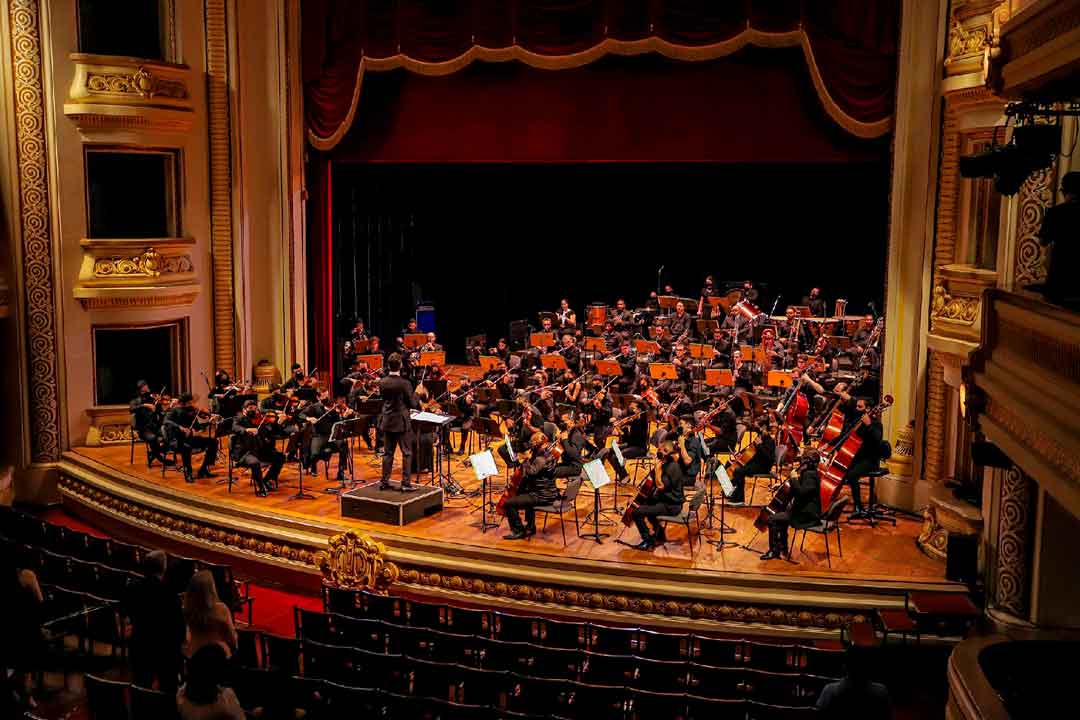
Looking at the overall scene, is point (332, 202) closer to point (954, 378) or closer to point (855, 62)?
point (855, 62)

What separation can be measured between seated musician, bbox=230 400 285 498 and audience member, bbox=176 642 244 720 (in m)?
7.18

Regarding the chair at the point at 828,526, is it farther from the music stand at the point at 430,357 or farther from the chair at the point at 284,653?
the music stand at the point at 430,357

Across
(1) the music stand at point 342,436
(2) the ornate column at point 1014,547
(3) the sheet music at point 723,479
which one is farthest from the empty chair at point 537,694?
(1) the music stand at point 342,436

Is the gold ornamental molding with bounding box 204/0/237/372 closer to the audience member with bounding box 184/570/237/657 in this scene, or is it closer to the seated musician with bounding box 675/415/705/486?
the seated musician with bounding box 675/415/705/486

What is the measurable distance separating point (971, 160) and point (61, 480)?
39.0 feet

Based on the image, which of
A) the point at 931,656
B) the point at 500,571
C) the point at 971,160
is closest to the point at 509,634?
the point at 500,571

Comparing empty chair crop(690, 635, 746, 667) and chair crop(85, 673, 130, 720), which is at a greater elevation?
chair crop(85, 673, 130, 720)

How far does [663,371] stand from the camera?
1311cm

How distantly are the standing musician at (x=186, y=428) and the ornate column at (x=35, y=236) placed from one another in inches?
93.3

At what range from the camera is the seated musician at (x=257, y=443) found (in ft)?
40.8

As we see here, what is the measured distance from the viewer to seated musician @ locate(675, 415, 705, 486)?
10.7 m

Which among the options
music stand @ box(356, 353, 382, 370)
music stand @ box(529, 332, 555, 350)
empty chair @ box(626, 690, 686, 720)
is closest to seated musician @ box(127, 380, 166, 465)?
music stand @ box(356, 353, 382, 370)

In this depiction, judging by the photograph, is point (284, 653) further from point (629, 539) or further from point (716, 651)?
point (629, 539)

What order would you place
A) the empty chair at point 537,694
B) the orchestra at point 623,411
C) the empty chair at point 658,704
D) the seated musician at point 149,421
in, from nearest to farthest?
1. the empty chair at point 658,704
2. the empty chair at point 537,694
3. the orchestra at point 623,411
4. the seated musician at point 149,421
